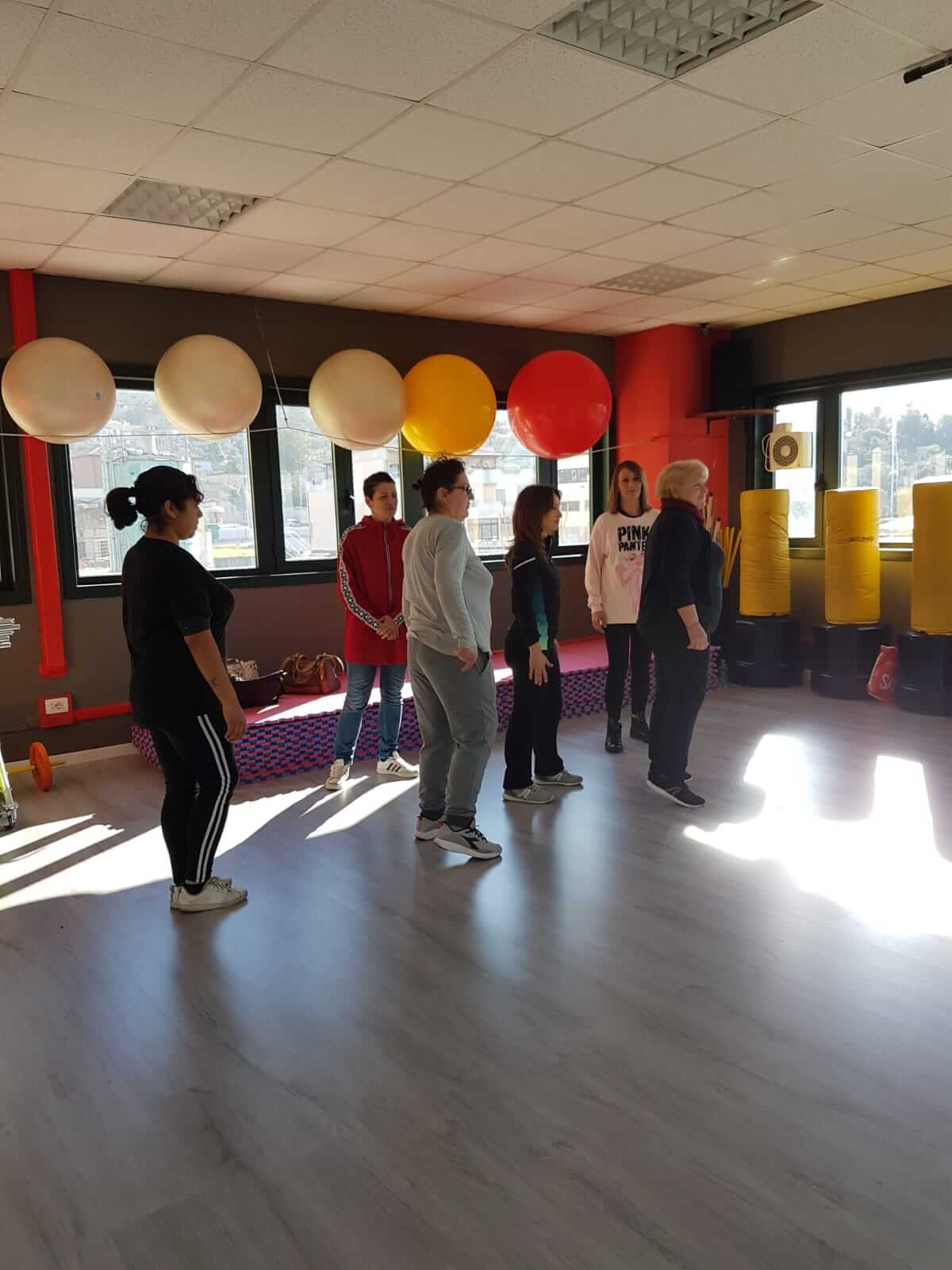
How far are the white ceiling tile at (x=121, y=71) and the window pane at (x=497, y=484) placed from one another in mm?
4086

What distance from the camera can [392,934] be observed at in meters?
3.00

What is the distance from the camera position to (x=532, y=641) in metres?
4.00

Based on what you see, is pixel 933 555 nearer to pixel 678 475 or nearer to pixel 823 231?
pixel 823 231

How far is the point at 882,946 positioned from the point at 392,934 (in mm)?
1432

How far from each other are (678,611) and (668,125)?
178 centimetres

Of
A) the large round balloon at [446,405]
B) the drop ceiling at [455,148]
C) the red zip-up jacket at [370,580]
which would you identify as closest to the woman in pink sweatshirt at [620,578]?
the large round balloon at [446,405]

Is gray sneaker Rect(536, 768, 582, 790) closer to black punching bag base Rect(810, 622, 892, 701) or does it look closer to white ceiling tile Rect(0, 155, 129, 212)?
black punching bag base Rect(810, 622, 892, 701)

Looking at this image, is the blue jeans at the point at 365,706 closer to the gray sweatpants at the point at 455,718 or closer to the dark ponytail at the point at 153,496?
the gray sweatpants at the point at 455,718

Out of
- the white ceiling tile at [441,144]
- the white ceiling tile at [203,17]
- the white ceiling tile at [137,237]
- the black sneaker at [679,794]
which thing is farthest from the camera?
the white ceiling tile at [137,237]

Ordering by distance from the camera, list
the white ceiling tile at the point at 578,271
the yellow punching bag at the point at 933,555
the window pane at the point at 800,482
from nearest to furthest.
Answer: the white ceiling tile at the point at 578,271 → the yellow punching bag at the point at 933,555 → the window pane at the point at 800,482

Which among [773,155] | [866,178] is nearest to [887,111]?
[773,155]

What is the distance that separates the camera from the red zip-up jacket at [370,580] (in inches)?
177

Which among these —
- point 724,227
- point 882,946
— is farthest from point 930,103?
point 882,946

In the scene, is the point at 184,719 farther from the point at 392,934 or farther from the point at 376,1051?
the point at 376,1051
